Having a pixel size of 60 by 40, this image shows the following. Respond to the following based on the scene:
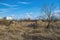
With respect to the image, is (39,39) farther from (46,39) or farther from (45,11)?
(45,11)

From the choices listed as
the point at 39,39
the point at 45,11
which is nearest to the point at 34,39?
the point at 39,39

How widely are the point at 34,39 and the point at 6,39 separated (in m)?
2.20

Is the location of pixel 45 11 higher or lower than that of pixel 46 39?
higher

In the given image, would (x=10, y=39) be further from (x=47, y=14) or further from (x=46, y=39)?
(x=47, y=14)

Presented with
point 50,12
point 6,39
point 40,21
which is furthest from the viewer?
point 40,21

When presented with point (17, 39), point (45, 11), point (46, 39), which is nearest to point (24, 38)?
point (17, 39)

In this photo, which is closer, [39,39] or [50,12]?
[39,39]

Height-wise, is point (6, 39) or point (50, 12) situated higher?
point (50, 12)

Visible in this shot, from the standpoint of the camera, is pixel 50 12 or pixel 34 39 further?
pixel 50 12

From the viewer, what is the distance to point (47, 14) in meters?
23.9

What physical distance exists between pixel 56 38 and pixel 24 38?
2.58 metres

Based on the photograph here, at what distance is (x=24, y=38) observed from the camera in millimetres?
13023

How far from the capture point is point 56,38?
506 inches

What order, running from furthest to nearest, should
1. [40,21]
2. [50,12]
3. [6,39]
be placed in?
[40,21]
[50,12]
[6,39]
